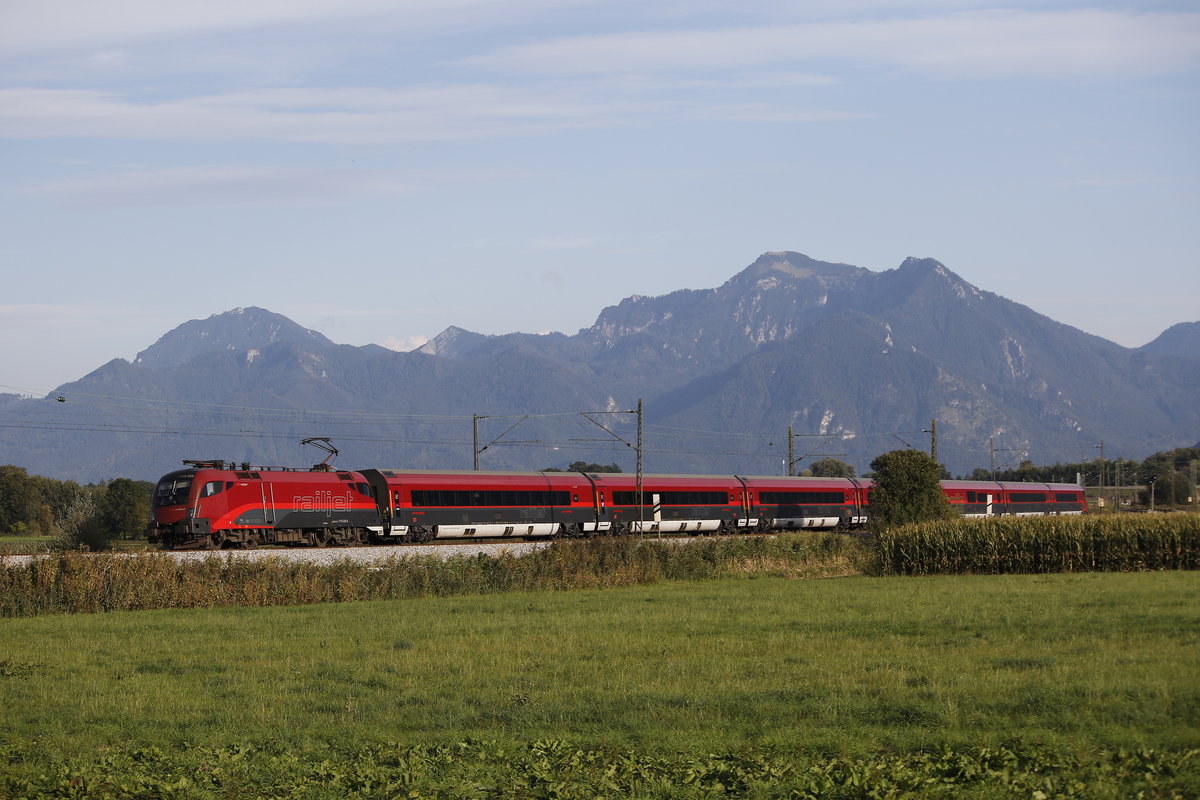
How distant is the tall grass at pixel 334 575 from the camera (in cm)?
3131

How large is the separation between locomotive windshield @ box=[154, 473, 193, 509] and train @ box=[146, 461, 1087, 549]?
0.19 feet

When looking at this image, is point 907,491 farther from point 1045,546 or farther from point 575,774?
point 575,774

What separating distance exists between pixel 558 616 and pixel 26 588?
13611mm

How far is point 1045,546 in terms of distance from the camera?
40.5m

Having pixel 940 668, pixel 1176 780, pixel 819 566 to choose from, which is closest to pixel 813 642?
pixel 940 668

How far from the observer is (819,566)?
4394 centimetres

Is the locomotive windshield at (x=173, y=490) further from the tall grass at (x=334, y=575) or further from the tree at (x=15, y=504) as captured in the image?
the tree at (x=15, y=504)

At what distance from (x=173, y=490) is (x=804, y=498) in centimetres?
3881

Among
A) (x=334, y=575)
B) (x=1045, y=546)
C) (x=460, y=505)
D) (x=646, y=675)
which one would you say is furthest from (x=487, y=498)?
(x=646, y=675)

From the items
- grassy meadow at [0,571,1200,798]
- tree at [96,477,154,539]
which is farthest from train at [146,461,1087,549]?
tree at [96,477,154,539]

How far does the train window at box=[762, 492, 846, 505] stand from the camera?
74.3 meters

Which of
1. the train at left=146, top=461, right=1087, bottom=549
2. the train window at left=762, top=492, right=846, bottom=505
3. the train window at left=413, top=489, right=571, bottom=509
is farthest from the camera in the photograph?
the train window at left=762, top=492, right=846, bottom=505

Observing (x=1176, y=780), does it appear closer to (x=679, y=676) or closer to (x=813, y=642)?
(x=679, y=676)

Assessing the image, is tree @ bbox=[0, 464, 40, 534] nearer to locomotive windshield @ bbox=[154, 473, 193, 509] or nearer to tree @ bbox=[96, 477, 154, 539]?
tree @ bbox=[96, 477, 154, 539]
